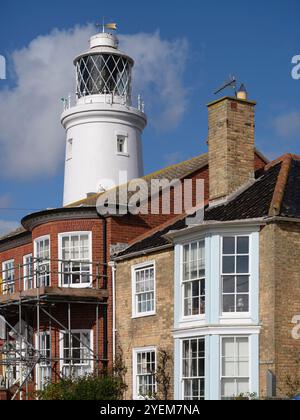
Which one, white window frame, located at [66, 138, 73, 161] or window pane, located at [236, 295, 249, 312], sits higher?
white window frame, located at [66, 138, 73, 161]

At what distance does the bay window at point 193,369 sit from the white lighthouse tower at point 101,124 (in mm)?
15684

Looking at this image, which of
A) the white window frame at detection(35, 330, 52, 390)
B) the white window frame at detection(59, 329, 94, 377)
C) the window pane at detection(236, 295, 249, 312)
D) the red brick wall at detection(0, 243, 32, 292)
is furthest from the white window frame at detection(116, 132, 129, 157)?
the window pane at detection(236, 295, 249, 312)

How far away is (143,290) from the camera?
2866 cm

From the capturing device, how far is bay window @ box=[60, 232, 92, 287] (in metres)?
31.0

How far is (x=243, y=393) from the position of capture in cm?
2364

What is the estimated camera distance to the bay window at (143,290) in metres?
28.2

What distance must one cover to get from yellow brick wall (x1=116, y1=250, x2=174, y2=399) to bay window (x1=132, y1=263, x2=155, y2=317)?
8.7 inches

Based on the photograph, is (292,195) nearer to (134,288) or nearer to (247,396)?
(247,396)

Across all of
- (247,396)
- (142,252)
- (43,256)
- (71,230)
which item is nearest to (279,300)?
(247,396)

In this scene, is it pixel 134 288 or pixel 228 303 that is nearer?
pixel 228 303

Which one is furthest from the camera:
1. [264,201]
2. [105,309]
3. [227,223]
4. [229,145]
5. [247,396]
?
[105,309]

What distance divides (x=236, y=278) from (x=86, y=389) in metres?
6.13

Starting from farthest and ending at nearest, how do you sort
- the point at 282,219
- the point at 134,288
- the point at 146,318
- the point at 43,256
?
the point at 43,256 → the point at 134,288 → the point at 146,318 → the point at 282,219

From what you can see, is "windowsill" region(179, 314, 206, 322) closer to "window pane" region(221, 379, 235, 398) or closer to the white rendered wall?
"window pane" region(221, 379, 235, 398)
